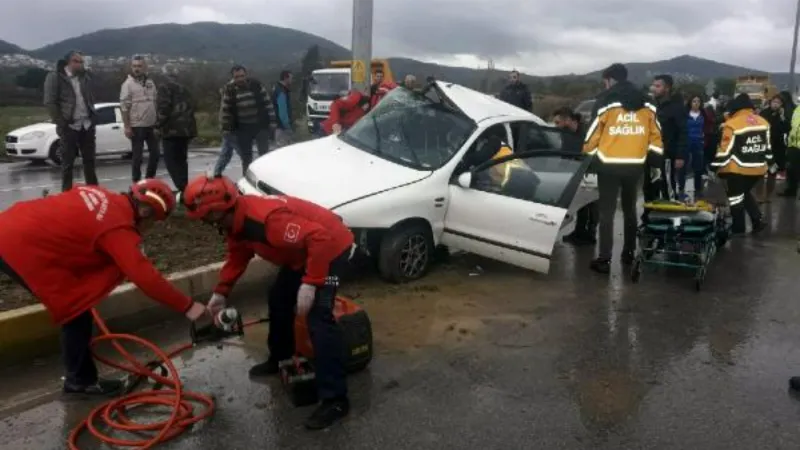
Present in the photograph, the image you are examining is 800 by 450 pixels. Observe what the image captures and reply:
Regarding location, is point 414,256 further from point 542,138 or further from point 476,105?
point 542,138

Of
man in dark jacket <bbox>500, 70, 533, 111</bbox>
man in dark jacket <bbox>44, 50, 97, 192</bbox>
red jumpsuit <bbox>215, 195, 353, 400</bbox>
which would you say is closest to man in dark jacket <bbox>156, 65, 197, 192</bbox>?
man in dark jacket <bbox>44, 50, 97, 192</bbox>

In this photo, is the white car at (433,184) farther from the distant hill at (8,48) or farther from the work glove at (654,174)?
the distant hill at (8,48)

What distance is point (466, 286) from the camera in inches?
258

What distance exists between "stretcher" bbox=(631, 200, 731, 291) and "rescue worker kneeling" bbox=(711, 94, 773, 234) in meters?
1.64

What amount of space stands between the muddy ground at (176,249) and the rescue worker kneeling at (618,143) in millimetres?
3755

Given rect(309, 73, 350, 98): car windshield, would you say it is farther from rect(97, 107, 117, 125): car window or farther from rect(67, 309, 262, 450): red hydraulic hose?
rect(67, 309, 262, 450): red hydraulic hose

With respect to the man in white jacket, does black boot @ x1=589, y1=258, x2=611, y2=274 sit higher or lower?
lower

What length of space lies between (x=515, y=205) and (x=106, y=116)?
13401mm

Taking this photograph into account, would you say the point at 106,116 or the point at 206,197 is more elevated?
the point at 106,116

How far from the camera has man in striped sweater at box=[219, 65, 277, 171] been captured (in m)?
9.33

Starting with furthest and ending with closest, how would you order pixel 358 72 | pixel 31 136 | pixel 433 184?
pixel 31 136 < pixel 358 72 < pixel 433 184

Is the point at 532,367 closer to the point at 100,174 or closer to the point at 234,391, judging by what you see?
the point at 234,391

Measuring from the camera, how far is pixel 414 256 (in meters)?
6.52

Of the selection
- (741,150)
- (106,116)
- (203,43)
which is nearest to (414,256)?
(741,150)
